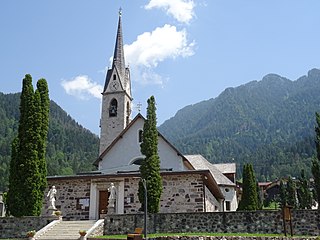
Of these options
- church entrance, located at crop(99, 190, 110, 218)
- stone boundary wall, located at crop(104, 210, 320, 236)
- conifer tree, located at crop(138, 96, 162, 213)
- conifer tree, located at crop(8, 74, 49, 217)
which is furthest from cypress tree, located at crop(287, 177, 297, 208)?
conifer tree, located at crop(8, 74, 49, 217)

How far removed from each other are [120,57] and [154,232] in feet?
104

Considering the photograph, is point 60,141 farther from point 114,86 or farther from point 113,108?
point 113,108

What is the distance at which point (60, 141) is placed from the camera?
433 ft

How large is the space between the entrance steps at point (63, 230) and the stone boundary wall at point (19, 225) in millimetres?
633

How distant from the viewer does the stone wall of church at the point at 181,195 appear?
2612cm

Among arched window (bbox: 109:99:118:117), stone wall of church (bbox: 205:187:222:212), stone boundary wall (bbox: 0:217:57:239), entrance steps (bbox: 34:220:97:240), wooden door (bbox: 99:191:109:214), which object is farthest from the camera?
arched window (bbox: 109:99:118:117)

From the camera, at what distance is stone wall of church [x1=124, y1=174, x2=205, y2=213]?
85.7 ft

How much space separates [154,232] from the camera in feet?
68.8

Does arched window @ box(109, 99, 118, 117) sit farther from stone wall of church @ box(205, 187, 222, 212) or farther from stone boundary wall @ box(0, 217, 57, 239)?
stone boundary wall @ box(0, 217, 57, 239)

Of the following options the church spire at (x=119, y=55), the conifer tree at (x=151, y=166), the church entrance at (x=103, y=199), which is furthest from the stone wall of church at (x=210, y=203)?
the church spire at (x=119, y=55)

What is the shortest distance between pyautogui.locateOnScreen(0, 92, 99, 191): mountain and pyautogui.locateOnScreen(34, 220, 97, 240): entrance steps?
87.5 metres

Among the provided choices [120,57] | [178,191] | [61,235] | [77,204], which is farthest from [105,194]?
[120,57]

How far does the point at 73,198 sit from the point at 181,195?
23.7ft

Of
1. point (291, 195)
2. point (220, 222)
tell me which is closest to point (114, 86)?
point (291, 195)
